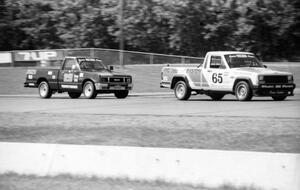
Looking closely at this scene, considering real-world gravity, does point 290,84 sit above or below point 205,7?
below

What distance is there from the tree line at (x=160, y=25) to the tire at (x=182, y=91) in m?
18.5

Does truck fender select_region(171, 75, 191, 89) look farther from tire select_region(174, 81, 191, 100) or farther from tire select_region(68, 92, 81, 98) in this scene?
tire select_region(68, 92, 81, 98)

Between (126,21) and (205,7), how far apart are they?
24.1 ft

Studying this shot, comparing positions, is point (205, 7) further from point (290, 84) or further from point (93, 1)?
point (290, 84)

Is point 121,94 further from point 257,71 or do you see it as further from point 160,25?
point 160,25

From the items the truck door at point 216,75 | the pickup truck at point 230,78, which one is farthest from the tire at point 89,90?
the truck door at point 216,75

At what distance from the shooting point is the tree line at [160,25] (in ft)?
132

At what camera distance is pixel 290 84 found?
802 inches

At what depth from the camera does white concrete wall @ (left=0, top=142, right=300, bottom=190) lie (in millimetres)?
7770

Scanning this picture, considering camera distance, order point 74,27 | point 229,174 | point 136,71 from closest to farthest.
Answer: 1. point 229,174
2. point 136,71
3. point 74,27

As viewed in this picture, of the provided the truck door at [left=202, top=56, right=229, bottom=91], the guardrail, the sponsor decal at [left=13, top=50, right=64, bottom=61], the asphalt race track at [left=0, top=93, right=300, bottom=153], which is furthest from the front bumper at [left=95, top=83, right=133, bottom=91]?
the sponsor decal at [left=13, top=50, right=64, bottom=61]

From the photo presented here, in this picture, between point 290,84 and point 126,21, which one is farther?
point 126,21

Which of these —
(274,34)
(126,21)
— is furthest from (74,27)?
(274,34)

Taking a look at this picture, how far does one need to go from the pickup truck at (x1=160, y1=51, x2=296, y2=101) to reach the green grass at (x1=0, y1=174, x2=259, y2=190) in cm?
1209
